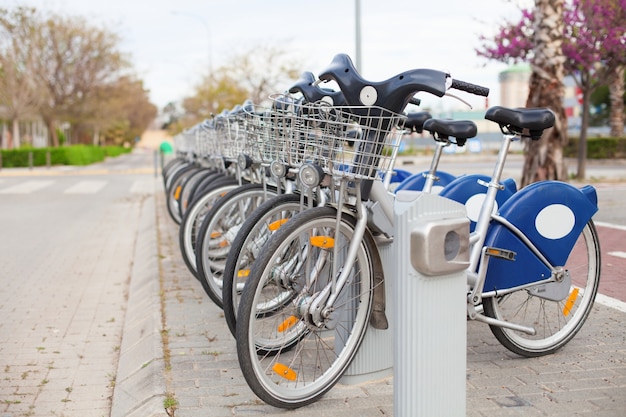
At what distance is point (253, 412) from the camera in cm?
Answer: 318

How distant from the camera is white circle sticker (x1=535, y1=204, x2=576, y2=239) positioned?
12.3 feet

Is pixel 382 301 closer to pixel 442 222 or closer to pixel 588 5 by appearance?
pixel 442 222

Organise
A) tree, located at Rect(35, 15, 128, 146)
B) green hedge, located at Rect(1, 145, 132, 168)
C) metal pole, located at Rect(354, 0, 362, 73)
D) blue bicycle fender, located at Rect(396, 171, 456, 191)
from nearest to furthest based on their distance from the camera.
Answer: blue bicycle fender, located at Rect(396, 171, 456, 191) < metal pole, located at Rect(354, 0, 362, 73) < green hedge, located at Rect(1, 145, 132, 168) < tree, located at Rect(35, 15, 128, 146)

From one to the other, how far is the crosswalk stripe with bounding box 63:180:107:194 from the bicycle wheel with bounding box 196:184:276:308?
13411mm

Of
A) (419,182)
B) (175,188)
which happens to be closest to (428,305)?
(419,182)

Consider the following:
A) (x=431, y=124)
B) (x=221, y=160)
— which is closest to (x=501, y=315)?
(x=431, y=124)

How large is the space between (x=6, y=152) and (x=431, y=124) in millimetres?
30843

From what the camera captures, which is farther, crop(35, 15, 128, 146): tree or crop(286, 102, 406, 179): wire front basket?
crop(35, 15, 128, 146): tree

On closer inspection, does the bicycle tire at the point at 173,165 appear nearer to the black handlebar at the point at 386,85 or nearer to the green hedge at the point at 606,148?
the black handlebar at the point at 386,85

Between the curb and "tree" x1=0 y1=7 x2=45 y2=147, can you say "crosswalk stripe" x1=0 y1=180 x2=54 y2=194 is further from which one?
"tree" x1=0 y1=7 x2=45 y2=147

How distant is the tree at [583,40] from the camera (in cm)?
1585

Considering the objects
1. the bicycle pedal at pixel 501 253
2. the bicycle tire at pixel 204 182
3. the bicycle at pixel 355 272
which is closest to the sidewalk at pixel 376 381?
the bicycle at pixel 355 272

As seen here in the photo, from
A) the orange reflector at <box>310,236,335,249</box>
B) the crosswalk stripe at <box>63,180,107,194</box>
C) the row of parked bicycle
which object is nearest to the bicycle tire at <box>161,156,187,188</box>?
the crosswalk stripe at <box>63,180,107,194</box>

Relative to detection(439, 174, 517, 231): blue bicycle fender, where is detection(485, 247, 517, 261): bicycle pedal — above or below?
below
